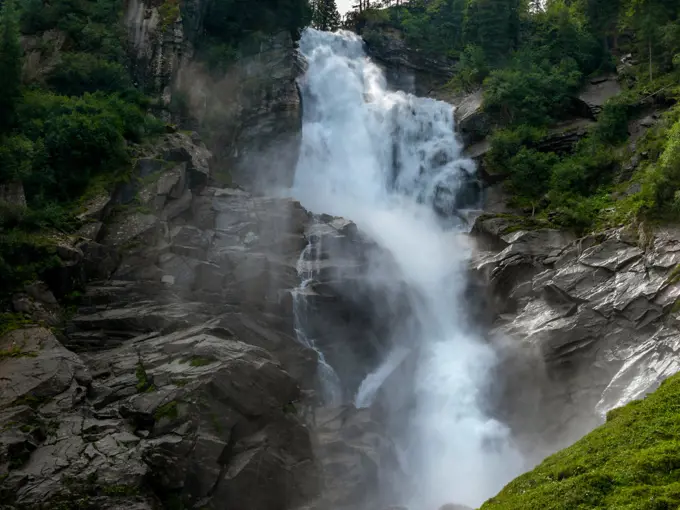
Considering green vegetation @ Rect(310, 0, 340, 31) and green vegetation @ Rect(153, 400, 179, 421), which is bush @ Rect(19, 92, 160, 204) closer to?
green vegetation @ Rect(153, 400, 179, 421)

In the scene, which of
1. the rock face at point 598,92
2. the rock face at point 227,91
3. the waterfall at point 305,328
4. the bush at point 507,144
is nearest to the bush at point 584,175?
the bush at point 507,144

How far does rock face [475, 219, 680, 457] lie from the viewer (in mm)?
21027

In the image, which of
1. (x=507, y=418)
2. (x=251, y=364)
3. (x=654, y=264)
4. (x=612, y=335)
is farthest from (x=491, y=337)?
(x=251, y=364)

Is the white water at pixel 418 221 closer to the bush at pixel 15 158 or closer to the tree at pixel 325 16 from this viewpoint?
the tree at pixel 325 16

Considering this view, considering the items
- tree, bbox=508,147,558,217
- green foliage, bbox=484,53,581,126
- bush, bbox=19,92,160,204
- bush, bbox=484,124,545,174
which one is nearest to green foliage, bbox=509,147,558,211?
tree, bbox=508,147,558,217

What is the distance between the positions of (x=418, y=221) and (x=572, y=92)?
13.4 m

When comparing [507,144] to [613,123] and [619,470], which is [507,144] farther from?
[619,470]

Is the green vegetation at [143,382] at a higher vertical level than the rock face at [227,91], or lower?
lower

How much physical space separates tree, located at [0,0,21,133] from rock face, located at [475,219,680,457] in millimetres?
23125

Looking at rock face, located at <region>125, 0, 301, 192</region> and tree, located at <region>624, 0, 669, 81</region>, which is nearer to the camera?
rock face, located at <region>125, 0, 301, 192</region>

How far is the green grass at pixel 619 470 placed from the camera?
11.8 meters

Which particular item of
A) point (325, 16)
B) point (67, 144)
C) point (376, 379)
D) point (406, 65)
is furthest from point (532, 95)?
point (67, 144)

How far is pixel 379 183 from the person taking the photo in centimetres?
3888

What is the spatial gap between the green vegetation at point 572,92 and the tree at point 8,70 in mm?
25116
